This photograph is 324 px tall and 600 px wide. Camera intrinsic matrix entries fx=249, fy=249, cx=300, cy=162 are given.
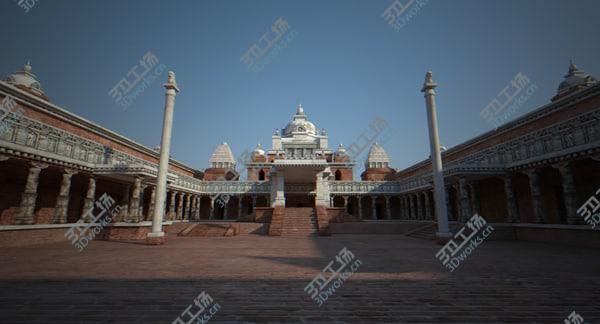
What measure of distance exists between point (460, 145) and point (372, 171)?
18.5 m

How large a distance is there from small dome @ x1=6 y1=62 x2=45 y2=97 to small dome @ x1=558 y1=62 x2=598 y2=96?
5533cm

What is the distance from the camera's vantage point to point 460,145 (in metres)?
26.7

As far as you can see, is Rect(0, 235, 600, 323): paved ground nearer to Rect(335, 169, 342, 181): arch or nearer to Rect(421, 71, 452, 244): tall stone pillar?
Rect(421, 71, 452, 244): tall stone pillar

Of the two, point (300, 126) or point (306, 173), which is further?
point (300, 126)

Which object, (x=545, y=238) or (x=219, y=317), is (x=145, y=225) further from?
(x=545, y=238)

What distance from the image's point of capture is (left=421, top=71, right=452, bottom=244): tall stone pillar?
44.0ft

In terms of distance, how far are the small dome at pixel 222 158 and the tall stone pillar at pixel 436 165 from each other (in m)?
37.1

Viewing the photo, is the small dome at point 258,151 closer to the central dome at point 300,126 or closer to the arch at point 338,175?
the central dome at point 300,126

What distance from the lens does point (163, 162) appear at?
1365cm

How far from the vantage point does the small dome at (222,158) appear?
45469 mm
